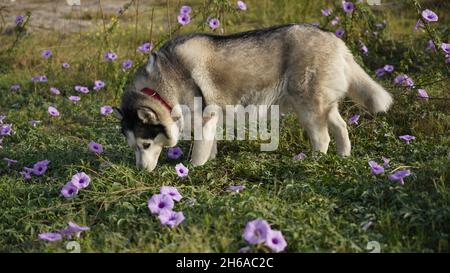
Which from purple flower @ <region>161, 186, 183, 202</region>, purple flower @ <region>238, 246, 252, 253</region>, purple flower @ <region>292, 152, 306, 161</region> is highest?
purple flower @ <region>238, 246, 252, 253</region>

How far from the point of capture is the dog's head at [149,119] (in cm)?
467

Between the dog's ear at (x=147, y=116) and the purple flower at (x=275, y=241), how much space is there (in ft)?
5.94

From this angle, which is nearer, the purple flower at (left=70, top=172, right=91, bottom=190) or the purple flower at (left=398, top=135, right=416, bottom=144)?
the purple flower at (left=70, top=172, right=91, bottom=190)

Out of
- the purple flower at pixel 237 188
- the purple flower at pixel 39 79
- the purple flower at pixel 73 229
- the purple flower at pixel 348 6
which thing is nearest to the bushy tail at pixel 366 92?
the purple flower at pixel 348 6

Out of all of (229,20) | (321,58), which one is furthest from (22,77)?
(321,58)

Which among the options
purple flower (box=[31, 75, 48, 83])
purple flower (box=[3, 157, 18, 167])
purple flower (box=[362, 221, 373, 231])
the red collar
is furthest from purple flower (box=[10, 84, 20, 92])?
purple flower (box=[362, 221, 373, 231])

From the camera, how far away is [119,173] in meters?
4.36

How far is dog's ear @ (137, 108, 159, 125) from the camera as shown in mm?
4608

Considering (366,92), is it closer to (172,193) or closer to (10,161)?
(172,193)

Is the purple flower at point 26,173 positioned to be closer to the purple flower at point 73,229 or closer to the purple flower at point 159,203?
the purple flower at point 73,229

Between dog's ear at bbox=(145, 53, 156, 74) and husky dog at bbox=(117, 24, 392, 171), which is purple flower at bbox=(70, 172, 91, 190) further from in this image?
dog's ear at bbox=(145, 53, 156, 74)

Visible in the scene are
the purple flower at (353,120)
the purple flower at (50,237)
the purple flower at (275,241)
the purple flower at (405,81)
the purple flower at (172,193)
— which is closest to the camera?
the purple flower at (275,241)

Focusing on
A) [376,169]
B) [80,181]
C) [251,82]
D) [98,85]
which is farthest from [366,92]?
[98,85]

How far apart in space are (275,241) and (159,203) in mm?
762
